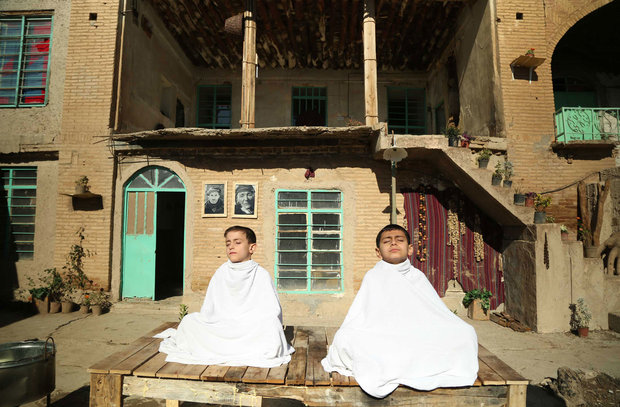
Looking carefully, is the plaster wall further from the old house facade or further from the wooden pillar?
the wooden pillar

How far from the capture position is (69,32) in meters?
8.52

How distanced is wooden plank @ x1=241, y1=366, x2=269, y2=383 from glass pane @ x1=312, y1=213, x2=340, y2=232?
222 inches

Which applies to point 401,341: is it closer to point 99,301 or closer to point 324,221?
point 324,221

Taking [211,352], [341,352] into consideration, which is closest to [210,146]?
[211,352]

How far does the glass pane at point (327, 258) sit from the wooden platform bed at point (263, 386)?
5336mm

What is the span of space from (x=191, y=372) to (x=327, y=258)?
5738mm

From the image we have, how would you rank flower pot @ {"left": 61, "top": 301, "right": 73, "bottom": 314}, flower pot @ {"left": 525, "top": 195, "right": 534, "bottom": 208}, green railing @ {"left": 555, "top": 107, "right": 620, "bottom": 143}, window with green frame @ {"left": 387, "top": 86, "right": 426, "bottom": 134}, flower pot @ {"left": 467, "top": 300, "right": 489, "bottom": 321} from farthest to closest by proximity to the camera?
window with green frame @ {"left": 387, "top": 86, "right": 426, "bottom": 134}
green railing @ {"left": 555, "top": 107, "right": 620, "bottom": 143}
flower pot @ {"left": 61, "top": 301, "right": 73, "bottom": 314}
flower pot @ {"left": 467, "top": 300, "right": 489, "bottom": 321}
flower pot @ {"left": 525, "top": 195, "right": 534, "bottom": 208}

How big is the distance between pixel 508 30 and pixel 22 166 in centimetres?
1306

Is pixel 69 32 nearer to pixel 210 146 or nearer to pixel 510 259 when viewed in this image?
pixel 210 146

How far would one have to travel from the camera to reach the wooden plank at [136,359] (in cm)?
256

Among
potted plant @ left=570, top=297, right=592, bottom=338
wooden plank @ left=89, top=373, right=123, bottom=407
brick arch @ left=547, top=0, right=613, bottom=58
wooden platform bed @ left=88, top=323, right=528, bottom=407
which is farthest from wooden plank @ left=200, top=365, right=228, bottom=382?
brick arch @ left=547, top=0, right=613, bottom=58

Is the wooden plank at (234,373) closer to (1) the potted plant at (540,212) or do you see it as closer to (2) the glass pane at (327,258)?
(2) the glass pane at (327,258)

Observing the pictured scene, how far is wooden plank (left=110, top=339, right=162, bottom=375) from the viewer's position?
8.39ft

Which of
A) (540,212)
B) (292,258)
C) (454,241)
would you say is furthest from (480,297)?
(292,258)
